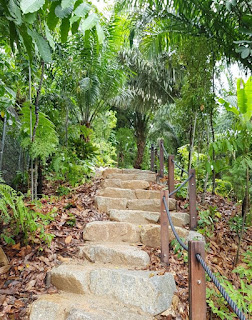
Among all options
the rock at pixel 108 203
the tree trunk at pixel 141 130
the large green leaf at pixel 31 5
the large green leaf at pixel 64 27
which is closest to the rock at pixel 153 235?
the rock at pixel 108 203

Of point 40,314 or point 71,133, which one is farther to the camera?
point 71,133

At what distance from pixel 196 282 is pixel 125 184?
3802 mm

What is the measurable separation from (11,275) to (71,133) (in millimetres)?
3812

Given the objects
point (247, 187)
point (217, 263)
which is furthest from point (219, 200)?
point (217, 263)

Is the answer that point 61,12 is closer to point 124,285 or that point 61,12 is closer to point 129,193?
point 124,285

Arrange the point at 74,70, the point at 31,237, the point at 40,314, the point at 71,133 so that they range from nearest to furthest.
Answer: the point at 40,314, the point at 31,237, the point at 74,70, the point at 71,133

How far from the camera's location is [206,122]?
15.9 feet

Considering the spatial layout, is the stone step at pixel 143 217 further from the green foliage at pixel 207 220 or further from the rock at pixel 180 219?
the green foliage at pixel 207 220

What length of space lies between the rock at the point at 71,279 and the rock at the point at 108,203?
5.42 ft

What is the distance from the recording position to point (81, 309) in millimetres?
2252

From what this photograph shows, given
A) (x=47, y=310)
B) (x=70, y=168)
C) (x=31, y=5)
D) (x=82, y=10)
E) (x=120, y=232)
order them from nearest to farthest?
(x=31, y=5)
(x=82, y=10)
(x=47, y=310)
(x=120, y=232)
(x=70, y=168)

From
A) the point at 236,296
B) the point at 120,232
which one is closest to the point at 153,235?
the point at 120,232

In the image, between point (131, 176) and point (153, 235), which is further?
point (131, 176)

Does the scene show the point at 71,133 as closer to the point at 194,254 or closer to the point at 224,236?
the point at 224,236
